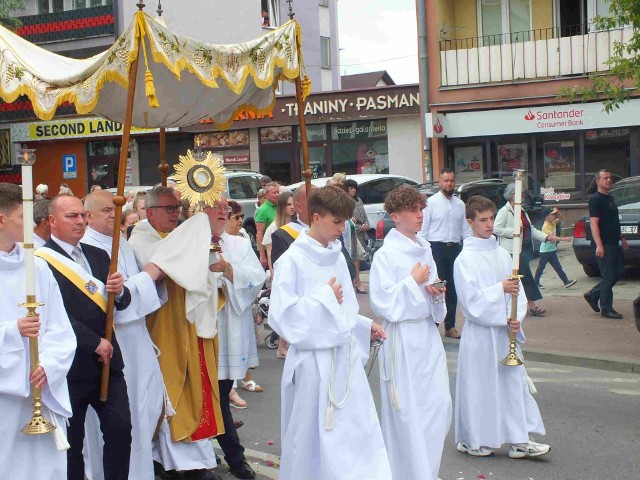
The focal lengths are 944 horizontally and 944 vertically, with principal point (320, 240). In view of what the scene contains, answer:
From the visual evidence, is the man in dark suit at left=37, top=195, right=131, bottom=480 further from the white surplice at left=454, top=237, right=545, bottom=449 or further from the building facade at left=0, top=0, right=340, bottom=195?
the building facade at left=0, top=0, right=340, bottom=195

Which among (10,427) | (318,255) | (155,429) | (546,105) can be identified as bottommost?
(155,429)

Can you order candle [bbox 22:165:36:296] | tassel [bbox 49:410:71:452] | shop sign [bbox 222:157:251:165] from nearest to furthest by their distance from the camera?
candle [bbox 22:165:36:296] < tassel [bbox 49:410:71:452] < shop sign [bbox 222:157:251:165]

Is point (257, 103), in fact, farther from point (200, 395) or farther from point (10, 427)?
point (10, 427)

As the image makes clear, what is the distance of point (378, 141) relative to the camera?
92.2ft

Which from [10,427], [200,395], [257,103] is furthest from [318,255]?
[257,103]

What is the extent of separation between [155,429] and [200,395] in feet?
1.15

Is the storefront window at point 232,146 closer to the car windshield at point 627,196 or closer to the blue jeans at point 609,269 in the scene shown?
the car windshield at point 627,196

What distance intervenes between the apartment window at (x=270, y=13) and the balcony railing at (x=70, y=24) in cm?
744

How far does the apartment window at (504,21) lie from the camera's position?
24.0 meters

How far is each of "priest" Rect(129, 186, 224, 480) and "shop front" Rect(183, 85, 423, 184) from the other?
71.1 ft

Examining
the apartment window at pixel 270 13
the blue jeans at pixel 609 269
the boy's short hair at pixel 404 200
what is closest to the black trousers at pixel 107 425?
the boy's short hair at pixel 404 200

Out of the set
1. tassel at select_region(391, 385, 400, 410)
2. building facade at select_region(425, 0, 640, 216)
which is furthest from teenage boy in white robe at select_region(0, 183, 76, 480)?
building facade at select_region(425, 0, 640, 216)

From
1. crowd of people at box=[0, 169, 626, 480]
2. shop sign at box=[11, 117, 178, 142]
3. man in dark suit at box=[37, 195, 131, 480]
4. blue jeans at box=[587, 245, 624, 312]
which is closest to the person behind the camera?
crowd of people at box=[0, 169, 626, 480]

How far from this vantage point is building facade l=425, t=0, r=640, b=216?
2281 cm
